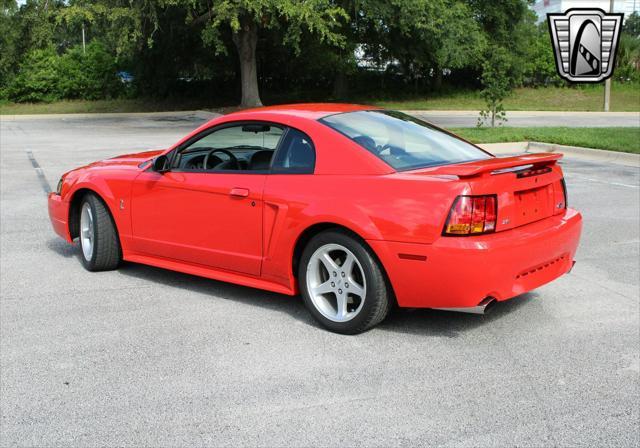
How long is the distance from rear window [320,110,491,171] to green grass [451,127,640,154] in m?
11.5

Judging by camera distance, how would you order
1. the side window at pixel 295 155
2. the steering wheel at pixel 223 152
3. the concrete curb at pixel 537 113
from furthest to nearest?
the concrete curb at pixel 537 113
the steering wheel at pixel 223 152
the side window at pixel 295 155

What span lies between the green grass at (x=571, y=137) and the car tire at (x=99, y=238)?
12390 mm

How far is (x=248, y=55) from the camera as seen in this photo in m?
34.3

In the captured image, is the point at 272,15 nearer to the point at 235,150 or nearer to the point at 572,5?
the point at 235,150

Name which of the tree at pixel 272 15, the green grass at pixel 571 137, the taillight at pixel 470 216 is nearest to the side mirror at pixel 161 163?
the taillight at pixel 470 216

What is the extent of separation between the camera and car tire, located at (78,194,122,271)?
6.75 m

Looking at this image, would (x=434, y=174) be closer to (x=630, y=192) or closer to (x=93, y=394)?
(x=93, y=394)

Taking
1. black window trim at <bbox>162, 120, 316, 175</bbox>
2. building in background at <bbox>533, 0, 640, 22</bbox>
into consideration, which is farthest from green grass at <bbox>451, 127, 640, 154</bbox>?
building in background at <bbox>533, 0, 640, 22</bbox>

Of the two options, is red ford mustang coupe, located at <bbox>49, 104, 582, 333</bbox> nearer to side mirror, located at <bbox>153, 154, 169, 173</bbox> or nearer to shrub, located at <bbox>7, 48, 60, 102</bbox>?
side mirror, located at <bbox>153, 154, 169, 173</bbox>

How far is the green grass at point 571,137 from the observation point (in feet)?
57.1

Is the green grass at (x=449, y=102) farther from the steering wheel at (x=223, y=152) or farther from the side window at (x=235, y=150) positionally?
the steering wheel at (x=223, y=152)

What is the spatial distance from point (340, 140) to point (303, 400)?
190cm

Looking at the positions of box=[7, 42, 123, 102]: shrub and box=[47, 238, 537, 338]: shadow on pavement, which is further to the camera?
box=[7, 42, 123, 102]: shrub

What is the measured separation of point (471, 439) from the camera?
3.74m
